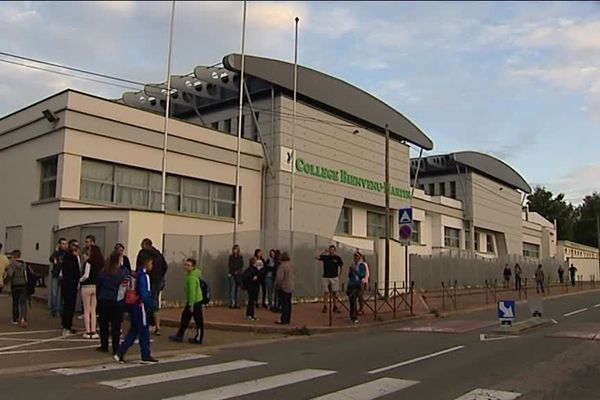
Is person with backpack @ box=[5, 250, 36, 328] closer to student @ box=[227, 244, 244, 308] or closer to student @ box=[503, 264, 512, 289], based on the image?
student @ box=[227, 244, 244, 308]

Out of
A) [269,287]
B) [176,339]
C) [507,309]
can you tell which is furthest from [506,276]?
[176,339]

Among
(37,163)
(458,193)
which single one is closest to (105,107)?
(37,163)

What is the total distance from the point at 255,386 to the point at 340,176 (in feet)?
82.4

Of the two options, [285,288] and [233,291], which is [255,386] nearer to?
[285,288]

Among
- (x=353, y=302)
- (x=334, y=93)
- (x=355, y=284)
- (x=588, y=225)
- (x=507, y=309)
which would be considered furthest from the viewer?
(x=588, y=225)

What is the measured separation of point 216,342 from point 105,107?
12.8 metres

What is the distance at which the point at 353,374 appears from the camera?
31.2ft

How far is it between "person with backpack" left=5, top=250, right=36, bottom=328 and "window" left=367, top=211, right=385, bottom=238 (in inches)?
993

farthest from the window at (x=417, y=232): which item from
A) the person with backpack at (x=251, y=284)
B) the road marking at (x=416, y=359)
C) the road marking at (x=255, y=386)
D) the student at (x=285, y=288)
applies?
the road marking at (x=255, y=386)

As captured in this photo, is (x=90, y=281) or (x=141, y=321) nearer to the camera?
(x=141, y=321)

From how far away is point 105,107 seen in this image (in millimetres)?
23016

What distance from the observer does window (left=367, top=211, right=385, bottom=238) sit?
3728cm

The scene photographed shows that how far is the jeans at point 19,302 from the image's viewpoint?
1366 cm

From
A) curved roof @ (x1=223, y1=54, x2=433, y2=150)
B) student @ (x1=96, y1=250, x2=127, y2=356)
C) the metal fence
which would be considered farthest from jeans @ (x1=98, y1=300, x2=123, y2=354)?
curved roof @ (x1=223, y1=54, x2=433, y2=150)
